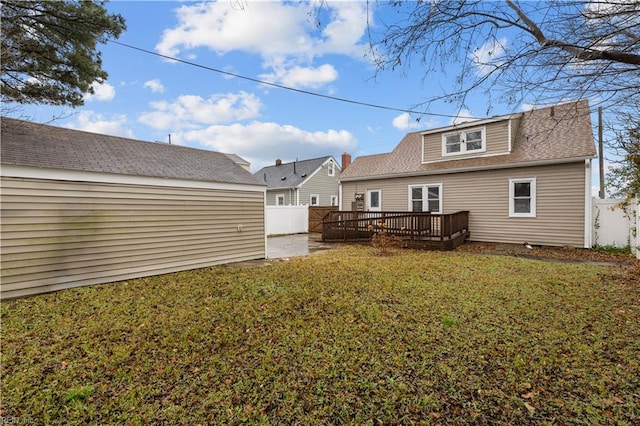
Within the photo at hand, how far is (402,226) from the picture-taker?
37.2ft

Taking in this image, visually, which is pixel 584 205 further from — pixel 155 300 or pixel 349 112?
pixel 155 300

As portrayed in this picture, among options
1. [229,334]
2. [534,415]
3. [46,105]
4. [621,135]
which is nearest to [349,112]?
[621,135]

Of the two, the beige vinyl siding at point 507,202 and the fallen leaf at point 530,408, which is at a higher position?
the beige vinyl siding at point 507,202

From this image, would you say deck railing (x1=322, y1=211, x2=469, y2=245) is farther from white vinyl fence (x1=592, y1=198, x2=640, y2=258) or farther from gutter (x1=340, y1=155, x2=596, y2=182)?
white vinyl fence (x1=592, y1=198, x2=640, y2=258)

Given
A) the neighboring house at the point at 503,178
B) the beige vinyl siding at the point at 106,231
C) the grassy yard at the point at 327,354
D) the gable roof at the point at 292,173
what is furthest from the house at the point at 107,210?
the gable roof at the point at 292,173

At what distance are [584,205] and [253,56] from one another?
1227cm

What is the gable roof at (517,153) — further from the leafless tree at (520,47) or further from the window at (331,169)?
the window at (331,169)

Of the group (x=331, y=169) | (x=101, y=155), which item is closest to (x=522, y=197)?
(x=101, y=155)

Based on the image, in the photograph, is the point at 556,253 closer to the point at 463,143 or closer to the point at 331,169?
the point at 463,143

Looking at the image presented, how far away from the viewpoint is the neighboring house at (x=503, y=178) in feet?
32.9

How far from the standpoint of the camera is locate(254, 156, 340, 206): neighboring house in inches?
933

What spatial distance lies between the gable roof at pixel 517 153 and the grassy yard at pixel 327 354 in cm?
Result: 509

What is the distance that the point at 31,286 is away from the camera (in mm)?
5293

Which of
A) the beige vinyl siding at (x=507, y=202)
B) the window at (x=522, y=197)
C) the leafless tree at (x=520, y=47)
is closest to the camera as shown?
the leafless tree at (x=520, y=47)
